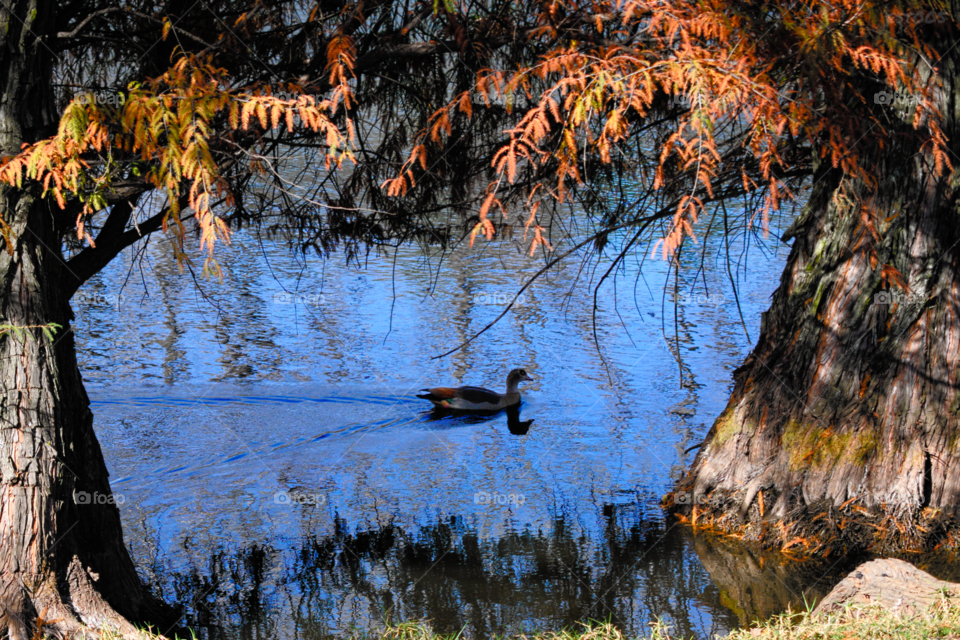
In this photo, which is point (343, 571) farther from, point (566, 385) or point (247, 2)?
point (566, 385)

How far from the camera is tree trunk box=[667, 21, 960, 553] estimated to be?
5.59 meters

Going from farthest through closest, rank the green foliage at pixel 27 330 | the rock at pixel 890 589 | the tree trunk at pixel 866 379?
1. the tree trunk at pixel 866 379
2. the rock at pixel 890 589
3. the green foliage at pixel 27 330

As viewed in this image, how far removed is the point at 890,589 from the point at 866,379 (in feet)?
5.73

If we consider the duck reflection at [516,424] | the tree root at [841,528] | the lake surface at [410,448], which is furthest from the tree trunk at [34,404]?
the duck reflection at [516,424]

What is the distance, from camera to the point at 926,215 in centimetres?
554

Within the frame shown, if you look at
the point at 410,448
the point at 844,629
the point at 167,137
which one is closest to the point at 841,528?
the point at 844,629

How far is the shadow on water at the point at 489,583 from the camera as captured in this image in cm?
509

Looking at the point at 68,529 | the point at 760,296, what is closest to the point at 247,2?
the point at 68,529

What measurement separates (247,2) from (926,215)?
4.37m

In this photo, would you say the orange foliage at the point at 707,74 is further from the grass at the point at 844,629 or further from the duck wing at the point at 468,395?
the duck wing at the point at 468,395

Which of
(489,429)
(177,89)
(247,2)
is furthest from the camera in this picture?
(489,429)

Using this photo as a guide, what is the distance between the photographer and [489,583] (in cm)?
555

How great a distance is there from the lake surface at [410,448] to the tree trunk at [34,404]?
3.18ft

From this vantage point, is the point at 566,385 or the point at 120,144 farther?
the point at 566,385
